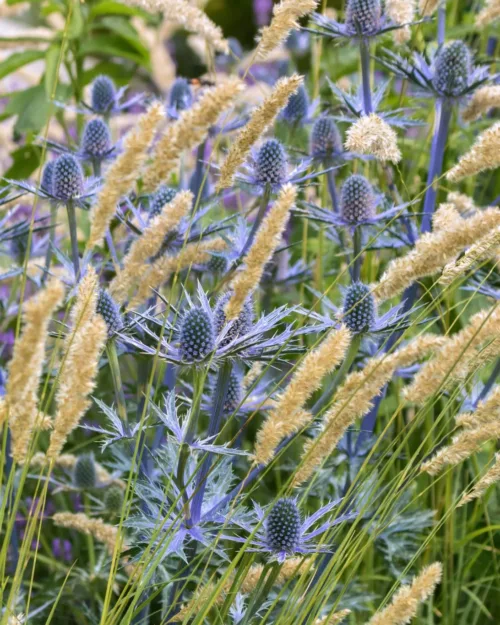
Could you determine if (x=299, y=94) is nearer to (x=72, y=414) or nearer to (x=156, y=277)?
(x=156, y=277)

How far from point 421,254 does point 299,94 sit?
106 cm

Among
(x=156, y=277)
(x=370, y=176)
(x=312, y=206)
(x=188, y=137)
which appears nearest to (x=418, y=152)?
(x=370, y=176)

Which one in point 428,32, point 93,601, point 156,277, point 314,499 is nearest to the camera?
point 156,277

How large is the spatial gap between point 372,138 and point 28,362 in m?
0.67

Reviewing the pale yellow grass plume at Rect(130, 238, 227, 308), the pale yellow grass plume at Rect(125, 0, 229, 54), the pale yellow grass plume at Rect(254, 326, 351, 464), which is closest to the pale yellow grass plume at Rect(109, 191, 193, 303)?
the pale yellow grass plume at Rect(130, 238, 227, 308)

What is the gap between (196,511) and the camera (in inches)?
50.9

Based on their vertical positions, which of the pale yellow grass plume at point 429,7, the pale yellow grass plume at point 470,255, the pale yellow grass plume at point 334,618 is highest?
the pale yellow grass plume at point 429,7

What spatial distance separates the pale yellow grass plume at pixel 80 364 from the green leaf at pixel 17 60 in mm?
1532

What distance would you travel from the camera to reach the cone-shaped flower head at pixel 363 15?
5.57 ft

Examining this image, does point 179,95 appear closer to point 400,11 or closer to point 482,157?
point 400,11

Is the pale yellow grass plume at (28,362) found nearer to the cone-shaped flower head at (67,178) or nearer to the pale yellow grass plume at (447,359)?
the pale yellow grass plume at (447,359)

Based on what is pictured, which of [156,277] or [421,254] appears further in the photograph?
[156,277]

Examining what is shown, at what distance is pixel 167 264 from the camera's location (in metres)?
1.40

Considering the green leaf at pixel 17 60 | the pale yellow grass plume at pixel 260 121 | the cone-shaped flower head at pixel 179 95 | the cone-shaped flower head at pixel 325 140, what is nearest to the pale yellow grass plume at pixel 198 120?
the pale yellow grass plume at pixel 260 121
